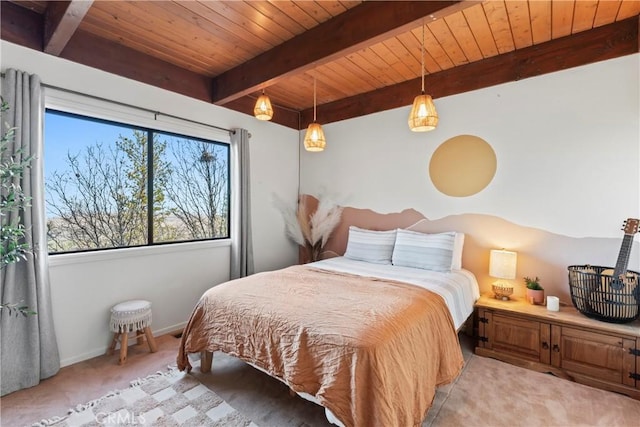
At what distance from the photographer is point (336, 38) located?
215cm

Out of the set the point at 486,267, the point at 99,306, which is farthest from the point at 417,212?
the point at 99,306

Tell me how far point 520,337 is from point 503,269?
56cm

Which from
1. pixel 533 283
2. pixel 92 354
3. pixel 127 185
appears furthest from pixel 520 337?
pixel 127 185

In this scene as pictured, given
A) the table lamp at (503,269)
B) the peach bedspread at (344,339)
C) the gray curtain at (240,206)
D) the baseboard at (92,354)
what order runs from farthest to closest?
the gray curtain at (240,206)
the table lamp at (503,269)
the baseboard at (92,354)
the peach bedspread at (344,339)

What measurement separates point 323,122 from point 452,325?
3022 mm

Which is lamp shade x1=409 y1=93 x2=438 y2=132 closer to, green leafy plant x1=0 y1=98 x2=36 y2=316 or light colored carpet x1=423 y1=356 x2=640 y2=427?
light colored carpet x1=423 y1=356 x2=640 y2=427

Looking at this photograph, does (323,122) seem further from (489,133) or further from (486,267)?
(486,267)

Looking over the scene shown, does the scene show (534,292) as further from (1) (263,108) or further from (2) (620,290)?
(1) (263,108)

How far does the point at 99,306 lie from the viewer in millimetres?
2486

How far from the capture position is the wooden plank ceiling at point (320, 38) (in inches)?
79.7

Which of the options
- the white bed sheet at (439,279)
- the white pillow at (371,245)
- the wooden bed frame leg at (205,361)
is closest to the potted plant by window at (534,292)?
the white bed sheet at (439,279)

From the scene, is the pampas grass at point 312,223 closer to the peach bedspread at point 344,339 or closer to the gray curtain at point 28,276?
the peach bedspread at point 344,339

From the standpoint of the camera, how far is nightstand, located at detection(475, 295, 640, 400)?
200 centimetres

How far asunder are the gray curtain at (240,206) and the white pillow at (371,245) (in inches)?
48.6
